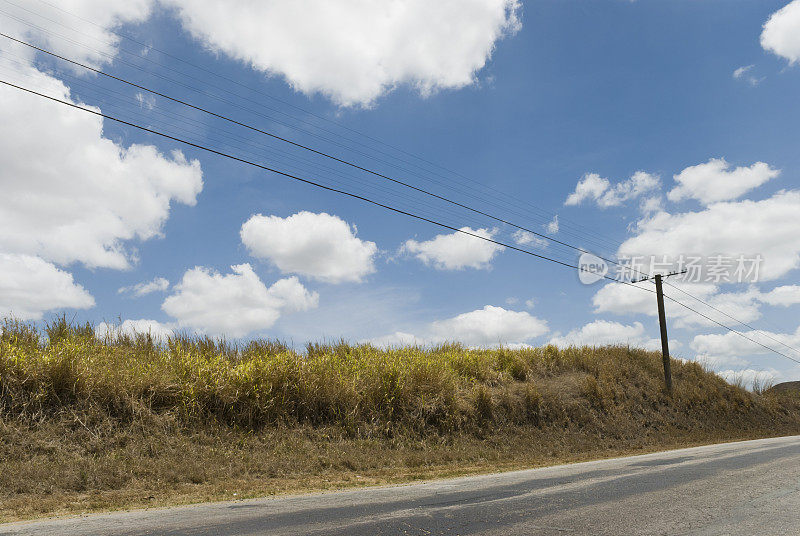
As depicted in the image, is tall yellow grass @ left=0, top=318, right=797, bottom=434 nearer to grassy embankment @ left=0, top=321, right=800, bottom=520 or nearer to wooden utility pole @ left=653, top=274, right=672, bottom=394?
grassy embankment @ left=0, top=321, right=800, bottom=520

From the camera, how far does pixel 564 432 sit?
813 inches

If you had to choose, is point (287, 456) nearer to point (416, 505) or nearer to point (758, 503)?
point (416, 505)

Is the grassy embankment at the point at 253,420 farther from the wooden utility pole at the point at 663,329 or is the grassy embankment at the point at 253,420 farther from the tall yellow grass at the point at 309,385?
the wooden utility pole at the point at 663,329

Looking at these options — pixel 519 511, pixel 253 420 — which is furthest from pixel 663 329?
pixel 519 511

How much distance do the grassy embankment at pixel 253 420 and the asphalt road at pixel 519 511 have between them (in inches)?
91.0

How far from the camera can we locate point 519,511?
6277mm

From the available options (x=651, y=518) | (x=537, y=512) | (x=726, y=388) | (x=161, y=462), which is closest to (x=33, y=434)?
(x=161, y=462)

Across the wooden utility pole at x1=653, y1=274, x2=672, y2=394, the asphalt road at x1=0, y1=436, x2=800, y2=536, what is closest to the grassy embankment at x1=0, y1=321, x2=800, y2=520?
the asphalt road at x1=0, y1=436, x2=800, y2=536

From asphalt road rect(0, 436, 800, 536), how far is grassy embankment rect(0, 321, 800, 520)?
91.0 inches

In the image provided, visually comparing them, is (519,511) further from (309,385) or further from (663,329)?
(663,329)

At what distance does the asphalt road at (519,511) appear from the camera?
18.2ft

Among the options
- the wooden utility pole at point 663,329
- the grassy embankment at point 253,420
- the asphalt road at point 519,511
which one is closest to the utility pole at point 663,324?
the wooden utility pole at point 663,329

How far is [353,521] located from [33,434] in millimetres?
9603

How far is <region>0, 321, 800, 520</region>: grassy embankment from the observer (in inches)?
417
